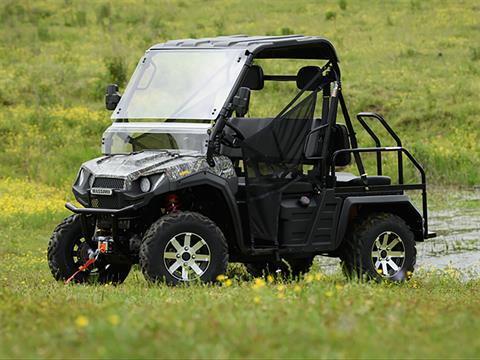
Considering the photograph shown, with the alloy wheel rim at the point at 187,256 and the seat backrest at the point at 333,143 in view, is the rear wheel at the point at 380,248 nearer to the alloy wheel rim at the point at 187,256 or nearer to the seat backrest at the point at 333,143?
the seat backrest at the point at 333,143

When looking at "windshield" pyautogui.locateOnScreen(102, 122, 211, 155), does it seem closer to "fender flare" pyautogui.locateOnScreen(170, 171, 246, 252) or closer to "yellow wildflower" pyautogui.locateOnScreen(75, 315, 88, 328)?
"fender flare" pyautogui.locateOnScreen(170, 171, 246, 252)

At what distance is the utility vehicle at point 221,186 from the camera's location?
32.9 feet

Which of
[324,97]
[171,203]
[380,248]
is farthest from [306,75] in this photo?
[171,203]

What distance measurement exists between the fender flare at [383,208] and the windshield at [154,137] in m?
1.58

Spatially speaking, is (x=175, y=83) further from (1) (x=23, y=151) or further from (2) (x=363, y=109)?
(2) (x=363, y=109)

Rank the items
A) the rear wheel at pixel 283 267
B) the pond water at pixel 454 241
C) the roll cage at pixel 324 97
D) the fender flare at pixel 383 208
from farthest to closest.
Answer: the pond water at pixel 454 241, the rear wheel at pixel 283 267, the fender flare at pixel 383 208, the roll cage at pixel 324 97

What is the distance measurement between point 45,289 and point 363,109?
14390mm

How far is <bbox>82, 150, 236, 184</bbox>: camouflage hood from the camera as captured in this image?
393 inches

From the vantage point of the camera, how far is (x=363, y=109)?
23.3m

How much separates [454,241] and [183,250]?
6.65 m

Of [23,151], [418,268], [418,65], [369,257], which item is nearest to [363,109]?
[418,65]

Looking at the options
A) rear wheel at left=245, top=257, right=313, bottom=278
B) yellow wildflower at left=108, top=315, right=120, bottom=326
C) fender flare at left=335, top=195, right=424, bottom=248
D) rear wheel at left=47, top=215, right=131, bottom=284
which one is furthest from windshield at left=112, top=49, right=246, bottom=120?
yellow wildflower at left=108, top=315, right=120, bottom=326

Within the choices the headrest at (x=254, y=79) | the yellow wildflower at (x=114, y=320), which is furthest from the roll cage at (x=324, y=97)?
the yellow wildflower at (x=114, y=320)

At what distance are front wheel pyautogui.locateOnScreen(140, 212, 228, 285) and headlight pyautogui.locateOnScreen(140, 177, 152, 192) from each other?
0.27m
